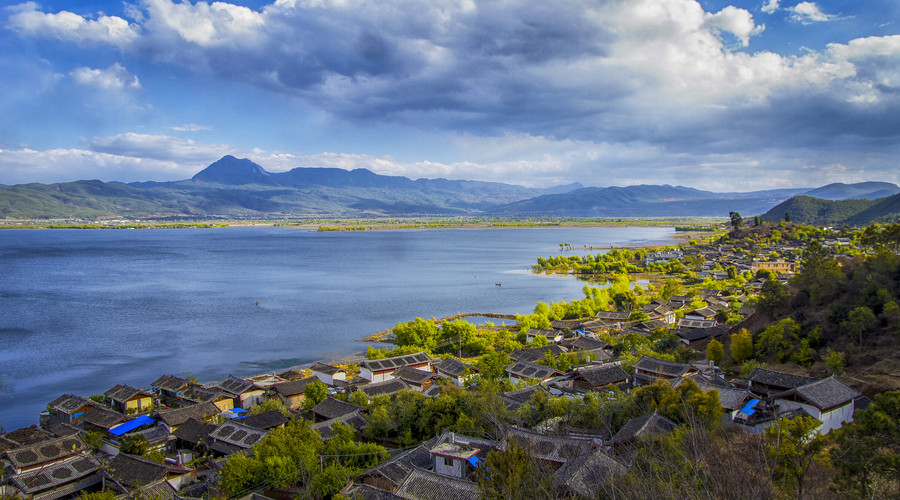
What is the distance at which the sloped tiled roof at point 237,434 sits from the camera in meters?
10.5

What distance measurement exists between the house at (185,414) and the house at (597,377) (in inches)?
363

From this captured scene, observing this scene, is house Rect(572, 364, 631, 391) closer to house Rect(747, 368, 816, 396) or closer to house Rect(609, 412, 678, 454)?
house Rect(747, 368, 816, 396)

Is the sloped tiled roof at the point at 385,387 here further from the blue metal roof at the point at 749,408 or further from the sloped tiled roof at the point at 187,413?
the blue metal roof at the point at 749,408

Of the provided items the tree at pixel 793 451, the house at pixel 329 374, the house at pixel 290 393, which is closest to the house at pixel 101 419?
the house at pixel 290 393

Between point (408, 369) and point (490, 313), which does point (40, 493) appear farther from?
point (490, 313)

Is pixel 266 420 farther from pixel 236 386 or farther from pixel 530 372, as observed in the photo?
pixel 530 372

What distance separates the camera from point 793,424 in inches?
310

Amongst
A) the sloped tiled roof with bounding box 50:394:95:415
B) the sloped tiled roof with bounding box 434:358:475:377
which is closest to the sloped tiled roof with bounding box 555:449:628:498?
the sloped tiled roof with bounding box 434:358:475:377

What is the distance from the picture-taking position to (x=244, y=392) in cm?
1426

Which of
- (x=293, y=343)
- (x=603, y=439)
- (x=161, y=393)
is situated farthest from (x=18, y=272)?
(x=603, y=439)

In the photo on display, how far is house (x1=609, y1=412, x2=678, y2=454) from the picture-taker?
8359 millimetres

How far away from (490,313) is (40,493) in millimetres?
21523

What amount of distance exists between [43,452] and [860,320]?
1765 centimetres

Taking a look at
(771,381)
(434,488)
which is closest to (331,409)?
(434,488)
